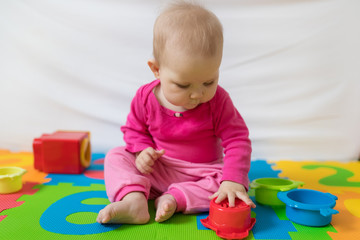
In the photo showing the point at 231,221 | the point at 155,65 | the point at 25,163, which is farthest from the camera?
the point at 25,163

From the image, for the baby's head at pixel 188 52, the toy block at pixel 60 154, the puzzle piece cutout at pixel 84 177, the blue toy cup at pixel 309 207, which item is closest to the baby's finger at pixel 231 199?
the blue toy cup at pixel 309 207

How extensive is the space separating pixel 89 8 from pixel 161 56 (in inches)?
30.9

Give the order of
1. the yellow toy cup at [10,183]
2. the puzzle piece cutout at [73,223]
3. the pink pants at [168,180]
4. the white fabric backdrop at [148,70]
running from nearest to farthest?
the puzzle piece cutout at [73,223]
the pink pants at [168,180]
the yellow toy cup at [10,183]
the white fabric backdrop at [148,70]

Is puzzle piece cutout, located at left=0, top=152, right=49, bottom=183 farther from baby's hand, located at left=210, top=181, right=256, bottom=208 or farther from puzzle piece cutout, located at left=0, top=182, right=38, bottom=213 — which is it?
baby's hand, located at left=210, top=181, right=256, bottom=208

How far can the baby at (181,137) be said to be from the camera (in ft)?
2.83

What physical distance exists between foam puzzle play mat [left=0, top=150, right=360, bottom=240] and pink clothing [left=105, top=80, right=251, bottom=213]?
7 cm

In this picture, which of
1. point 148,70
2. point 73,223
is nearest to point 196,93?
point 73,223

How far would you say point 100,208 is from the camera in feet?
3.17

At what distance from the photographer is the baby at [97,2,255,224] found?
33.9 inches

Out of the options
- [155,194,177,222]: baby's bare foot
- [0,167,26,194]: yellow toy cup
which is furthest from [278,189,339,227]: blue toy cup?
[0,167,26,194]: yellow toy cup

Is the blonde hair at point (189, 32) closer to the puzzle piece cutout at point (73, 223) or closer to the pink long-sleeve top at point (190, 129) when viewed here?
the pink long-sleeve top at point (190, 129)

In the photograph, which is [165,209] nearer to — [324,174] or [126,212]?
[126,212]

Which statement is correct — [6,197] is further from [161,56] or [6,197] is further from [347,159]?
[347,159]

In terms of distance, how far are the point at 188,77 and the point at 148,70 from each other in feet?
2.33
